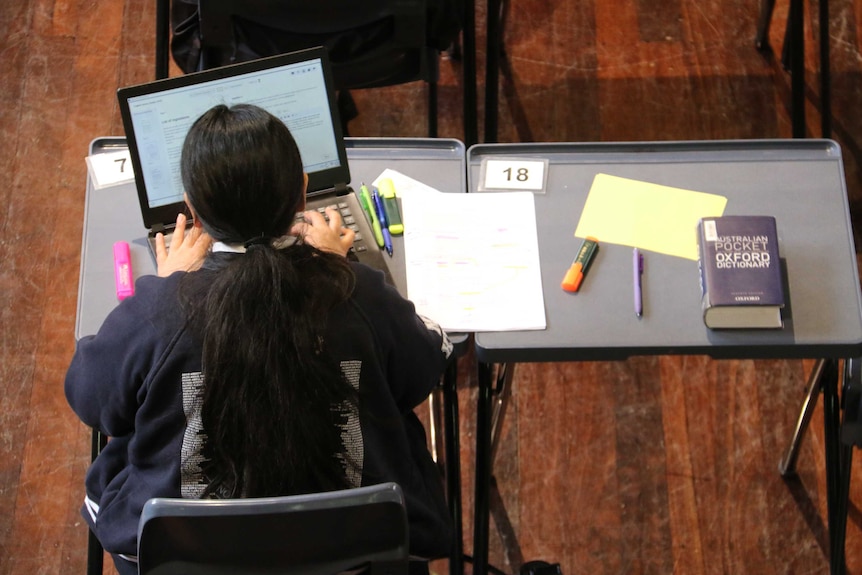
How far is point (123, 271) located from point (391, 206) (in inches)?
16.7

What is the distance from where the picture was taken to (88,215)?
155 cm

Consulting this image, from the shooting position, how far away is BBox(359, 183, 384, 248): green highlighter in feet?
4.91

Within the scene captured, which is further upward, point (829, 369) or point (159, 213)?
point (159, 213)

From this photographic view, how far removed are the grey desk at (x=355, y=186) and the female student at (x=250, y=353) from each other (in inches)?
9.0

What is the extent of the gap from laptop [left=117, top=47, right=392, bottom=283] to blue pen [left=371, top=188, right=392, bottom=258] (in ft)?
0.08

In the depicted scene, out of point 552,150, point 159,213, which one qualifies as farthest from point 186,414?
point 552,150

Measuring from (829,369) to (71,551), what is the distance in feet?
5.03

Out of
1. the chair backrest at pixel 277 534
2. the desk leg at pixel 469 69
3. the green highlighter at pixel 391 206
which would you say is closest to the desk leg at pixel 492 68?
the desk leg at pixel 469 69

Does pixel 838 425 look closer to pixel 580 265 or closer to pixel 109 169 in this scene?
pixel 580 265

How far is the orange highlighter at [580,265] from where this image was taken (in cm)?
145

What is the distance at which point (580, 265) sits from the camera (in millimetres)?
1468

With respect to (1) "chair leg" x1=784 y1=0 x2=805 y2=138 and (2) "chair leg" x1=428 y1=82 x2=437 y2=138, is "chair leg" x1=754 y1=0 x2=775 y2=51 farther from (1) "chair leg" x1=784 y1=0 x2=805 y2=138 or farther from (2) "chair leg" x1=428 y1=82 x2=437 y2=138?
(2) "chair leg" x1=428 y1=82 x2=437 y2=138

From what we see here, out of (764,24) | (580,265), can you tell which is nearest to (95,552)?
(580,265)

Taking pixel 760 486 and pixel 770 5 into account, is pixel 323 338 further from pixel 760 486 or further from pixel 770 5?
pixel 770 5
